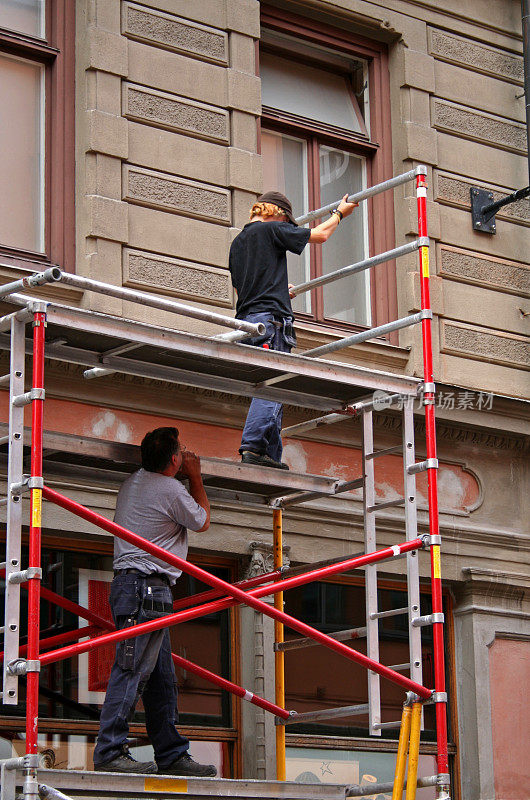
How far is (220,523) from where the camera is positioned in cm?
1045

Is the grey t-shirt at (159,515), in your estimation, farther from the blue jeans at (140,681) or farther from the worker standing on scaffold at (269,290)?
the worker standing on scaffold at (269,290)

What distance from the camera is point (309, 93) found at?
12688 millimetres

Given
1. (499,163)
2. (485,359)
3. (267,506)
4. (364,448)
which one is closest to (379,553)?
(364,448)

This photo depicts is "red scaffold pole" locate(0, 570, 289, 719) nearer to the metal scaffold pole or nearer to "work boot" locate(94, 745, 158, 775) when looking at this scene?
the metal scaffold pole

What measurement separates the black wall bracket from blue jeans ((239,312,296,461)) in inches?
169

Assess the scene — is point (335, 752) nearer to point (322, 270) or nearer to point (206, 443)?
point (206, 443)

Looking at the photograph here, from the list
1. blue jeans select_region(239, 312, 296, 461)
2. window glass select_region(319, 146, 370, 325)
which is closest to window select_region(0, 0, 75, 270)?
blue jeans select_region(239, 312, 296, 461)

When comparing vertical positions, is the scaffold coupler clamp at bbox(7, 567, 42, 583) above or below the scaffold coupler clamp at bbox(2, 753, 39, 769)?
above

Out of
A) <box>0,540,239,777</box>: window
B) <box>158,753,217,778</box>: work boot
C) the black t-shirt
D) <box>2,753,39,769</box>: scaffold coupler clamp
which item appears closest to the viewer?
<box>2,753,39,769</box>: scaffold coupler clamp

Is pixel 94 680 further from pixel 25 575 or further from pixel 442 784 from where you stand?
pixel 25 575

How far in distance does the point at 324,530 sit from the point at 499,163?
4.17 metres

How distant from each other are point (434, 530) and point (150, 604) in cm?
180

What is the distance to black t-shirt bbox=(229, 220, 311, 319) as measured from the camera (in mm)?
8844

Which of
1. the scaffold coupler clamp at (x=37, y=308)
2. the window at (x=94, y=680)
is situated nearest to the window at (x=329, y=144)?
the window at (x=94, y=680)
